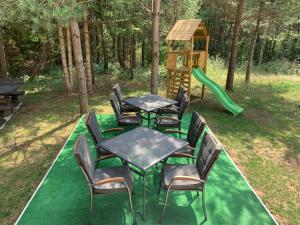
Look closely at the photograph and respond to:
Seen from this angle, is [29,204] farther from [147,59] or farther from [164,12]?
[147,59]

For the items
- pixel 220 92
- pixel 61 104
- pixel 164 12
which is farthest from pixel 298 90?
pixel 61 104

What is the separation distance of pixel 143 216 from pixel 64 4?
15.7ft

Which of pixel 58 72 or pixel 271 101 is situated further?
pixel 58 72

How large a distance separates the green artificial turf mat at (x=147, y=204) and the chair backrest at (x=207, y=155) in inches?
24.1

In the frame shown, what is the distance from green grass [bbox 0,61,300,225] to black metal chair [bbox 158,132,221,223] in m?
1.37

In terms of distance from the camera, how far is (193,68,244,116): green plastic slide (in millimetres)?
8204

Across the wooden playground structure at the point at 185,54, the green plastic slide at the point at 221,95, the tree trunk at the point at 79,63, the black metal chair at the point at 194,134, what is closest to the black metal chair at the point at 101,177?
the black metal chair at the point at 194,134

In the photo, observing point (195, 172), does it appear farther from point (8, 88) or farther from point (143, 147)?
point (8, 88)

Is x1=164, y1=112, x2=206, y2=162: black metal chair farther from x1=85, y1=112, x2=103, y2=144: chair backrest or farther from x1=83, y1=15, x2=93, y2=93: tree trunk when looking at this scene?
x1=83, y1=15, x2=93, y2=93: tree trunk

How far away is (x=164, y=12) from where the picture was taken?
1423 centimetres

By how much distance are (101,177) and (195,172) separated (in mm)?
1377

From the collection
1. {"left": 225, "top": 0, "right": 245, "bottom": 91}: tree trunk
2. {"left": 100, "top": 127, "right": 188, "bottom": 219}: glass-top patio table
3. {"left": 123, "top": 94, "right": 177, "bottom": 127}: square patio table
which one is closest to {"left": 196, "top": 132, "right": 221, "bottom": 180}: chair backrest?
{"left": 100, "top": 127, "right": 188, "bottom": 219}: glass-top patio table

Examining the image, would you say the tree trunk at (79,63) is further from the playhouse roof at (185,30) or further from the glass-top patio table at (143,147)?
the glass-top patio table at (143,147)

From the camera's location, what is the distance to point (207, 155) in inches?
145
